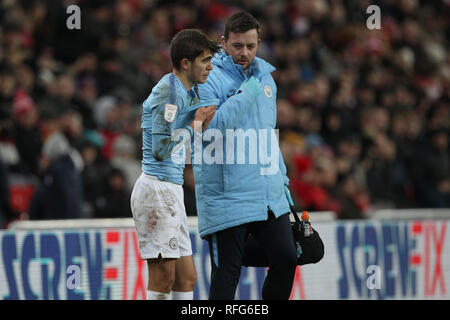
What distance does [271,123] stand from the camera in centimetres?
509

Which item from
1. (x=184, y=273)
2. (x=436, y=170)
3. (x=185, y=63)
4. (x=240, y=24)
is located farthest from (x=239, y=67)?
(x=436, y=170)

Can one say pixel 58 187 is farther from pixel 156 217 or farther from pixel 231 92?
pixel 231 92

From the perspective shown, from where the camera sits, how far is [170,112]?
4770 mm

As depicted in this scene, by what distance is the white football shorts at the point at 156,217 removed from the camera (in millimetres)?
5016

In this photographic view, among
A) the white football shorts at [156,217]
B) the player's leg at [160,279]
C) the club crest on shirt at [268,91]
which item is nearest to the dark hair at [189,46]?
the club crest on shirt at [268,91]

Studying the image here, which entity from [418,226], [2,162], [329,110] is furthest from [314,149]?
[2,162]

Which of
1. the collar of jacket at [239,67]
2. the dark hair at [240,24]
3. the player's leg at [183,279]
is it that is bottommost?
the player's leg at [183,279]

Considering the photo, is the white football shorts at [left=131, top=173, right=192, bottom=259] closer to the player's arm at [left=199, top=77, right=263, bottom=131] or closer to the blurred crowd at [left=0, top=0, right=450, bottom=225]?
the player's arm at [left=199, top=77, right=263, bottom=131]

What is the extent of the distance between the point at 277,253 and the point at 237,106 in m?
0.88

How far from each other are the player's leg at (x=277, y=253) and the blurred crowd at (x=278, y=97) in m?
3.66

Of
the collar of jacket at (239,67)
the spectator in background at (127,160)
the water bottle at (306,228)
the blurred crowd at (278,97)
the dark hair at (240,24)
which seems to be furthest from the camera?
the spectator in background at (127,160)

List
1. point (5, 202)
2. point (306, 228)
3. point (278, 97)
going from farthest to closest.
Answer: point (278, 97) → point (5, 202) → point (306, 228)

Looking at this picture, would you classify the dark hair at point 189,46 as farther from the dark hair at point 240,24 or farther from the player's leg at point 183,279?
the player's leg at point 183,279
